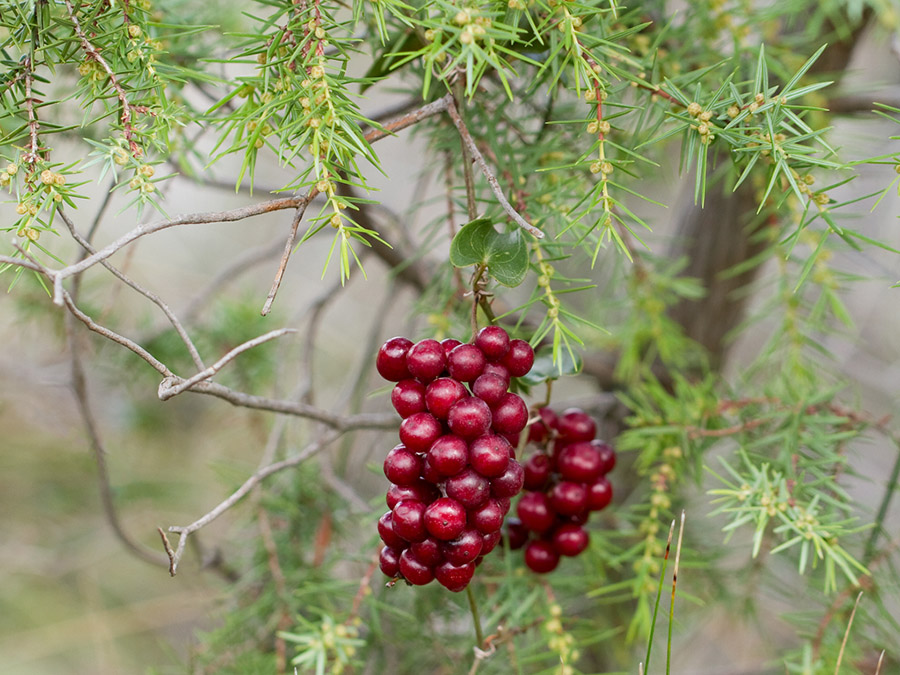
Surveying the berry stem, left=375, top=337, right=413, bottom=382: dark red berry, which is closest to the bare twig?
left=375, top=337, right=413, bottom=382: dark red berry

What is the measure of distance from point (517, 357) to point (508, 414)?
0.03 metres

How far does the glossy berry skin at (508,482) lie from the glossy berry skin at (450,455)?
0.03 meters

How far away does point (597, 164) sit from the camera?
0.37 meters

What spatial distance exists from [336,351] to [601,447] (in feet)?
4.84

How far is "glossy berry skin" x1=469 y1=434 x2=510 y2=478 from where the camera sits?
1.12ft

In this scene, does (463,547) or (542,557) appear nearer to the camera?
(463,547)

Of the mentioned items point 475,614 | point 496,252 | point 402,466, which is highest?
point 496,252

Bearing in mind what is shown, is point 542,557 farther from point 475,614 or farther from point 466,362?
point 466,362

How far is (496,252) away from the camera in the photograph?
0.36 metres

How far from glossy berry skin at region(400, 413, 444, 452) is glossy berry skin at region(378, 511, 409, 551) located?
0.05 m

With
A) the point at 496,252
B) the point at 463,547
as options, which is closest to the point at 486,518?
the point at 463,547

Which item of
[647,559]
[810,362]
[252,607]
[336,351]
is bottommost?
[336,351]

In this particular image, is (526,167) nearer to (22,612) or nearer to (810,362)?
(810,362)

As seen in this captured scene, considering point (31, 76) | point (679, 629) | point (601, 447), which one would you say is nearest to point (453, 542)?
point (601, 447)
